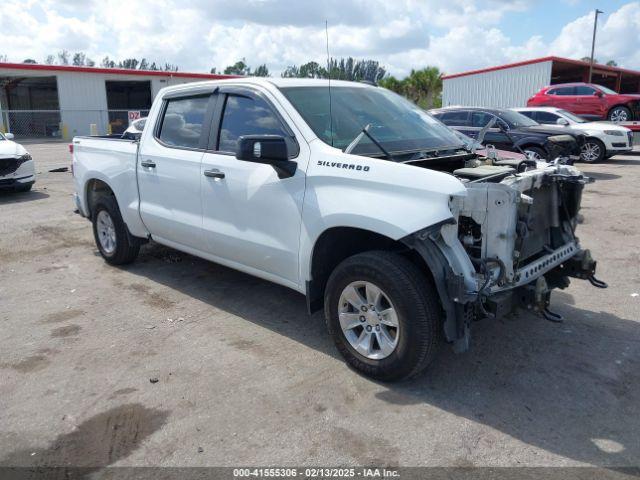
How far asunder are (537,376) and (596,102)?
18717 millimetres

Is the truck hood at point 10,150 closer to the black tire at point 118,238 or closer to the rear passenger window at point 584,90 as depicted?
the black tire at point 118,238

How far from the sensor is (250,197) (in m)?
4.31

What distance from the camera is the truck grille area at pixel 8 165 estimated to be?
11055 mm

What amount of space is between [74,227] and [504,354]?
270 inches

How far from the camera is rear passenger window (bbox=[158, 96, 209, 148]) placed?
4945mm

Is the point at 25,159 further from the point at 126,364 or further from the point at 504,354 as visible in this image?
the point at 504,354

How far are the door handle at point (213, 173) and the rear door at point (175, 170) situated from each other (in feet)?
0.47

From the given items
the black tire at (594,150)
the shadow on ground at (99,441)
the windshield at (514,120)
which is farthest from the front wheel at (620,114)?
the shadow on ground at (99,441)

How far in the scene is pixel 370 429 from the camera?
128 inches

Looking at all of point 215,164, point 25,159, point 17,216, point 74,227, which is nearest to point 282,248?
point 215,164

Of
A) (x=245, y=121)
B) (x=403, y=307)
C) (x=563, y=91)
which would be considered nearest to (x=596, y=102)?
(x=563, y=91)

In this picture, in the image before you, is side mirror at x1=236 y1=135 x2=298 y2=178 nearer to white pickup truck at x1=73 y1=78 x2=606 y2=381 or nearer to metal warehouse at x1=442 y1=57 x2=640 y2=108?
white pickup truck at x1=73 y1=78 x2=606 y2=381

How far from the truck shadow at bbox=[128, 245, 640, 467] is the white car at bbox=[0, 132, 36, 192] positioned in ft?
25.0

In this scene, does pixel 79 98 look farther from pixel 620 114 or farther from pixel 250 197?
pixel 250 197
